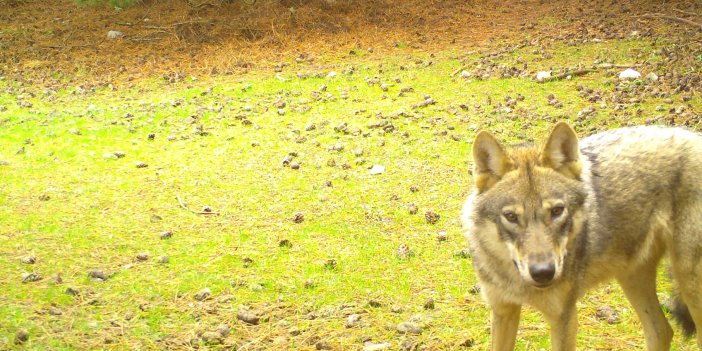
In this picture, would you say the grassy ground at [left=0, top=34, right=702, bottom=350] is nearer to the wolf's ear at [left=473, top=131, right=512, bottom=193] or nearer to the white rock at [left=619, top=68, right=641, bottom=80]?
the white rock at [left=619, top=68, right=641, bottom=80]

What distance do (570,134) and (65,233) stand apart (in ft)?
17.2

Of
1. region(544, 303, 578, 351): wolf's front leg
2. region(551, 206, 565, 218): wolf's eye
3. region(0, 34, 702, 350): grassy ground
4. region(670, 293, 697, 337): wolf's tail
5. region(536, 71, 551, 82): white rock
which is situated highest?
region(551, 206, 565, 218): wolf's eye

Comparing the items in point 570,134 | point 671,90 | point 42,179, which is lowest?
point 42,179

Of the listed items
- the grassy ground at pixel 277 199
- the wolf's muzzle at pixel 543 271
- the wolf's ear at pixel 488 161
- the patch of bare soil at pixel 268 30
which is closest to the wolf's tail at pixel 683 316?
the grassy ground at pixel 277 199

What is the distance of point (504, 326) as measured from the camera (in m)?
4.35

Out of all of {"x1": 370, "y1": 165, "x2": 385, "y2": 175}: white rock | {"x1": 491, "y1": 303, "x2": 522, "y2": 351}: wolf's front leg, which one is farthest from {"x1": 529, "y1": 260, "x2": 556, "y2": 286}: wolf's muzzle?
{"x1": 370, "y1": 165, "x2": 385, "y2": 175}: white rock

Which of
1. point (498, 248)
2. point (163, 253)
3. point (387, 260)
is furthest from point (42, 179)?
point (498, 248)

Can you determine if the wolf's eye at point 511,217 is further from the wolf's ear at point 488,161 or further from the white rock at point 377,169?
the white rock at point 377,169

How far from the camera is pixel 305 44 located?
14312 mm

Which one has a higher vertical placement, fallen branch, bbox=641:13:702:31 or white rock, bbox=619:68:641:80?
fallen branch, bbox=641:13:702:31

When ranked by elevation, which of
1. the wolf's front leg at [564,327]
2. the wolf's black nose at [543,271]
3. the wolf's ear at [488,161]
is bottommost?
the wolf's front leg at [564,327]

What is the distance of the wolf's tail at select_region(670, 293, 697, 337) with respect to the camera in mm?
4438

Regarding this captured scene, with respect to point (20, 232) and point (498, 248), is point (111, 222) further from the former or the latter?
point (498, 248)

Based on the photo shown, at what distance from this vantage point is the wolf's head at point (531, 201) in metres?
3.73
